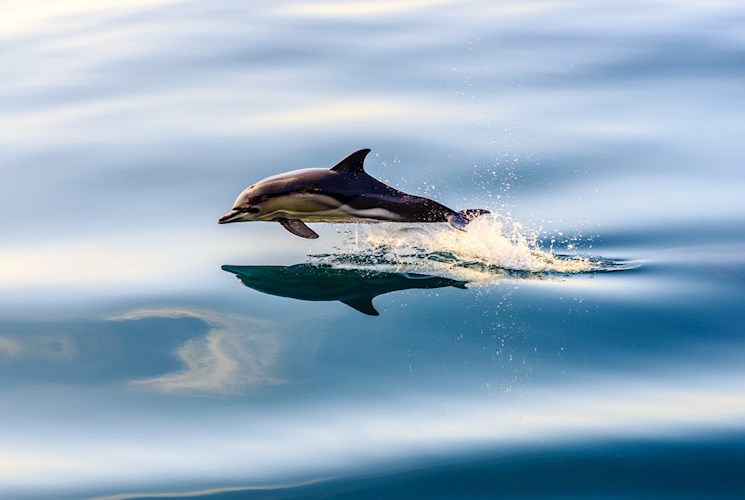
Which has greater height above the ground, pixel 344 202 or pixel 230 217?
pixel 230 217

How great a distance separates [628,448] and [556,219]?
4.46m

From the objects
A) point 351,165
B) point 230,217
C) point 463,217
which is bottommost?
point 463,217

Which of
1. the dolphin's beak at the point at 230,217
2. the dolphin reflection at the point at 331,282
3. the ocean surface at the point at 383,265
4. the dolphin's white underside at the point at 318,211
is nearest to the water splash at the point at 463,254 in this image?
the ocean surface at the point at 383,265

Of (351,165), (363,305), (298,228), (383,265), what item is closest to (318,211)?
(298,228)

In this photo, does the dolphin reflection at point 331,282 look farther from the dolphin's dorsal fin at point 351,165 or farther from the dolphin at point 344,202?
the dolphin's dorsal fin at point 351,165

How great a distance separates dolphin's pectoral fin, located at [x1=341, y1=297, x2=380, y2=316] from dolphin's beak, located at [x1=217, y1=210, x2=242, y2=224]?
183cm

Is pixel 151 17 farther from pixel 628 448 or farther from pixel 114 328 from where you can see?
pixel 628 448

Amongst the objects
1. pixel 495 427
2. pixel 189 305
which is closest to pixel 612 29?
pixel 189 305

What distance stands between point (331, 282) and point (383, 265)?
54cm

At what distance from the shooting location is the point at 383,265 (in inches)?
402

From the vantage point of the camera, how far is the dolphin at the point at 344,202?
1041cm

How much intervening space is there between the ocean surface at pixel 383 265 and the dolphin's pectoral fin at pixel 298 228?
0.20 meters

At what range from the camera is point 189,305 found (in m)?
9.55

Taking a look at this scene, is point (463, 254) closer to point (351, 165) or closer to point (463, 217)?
point (463, 217)
